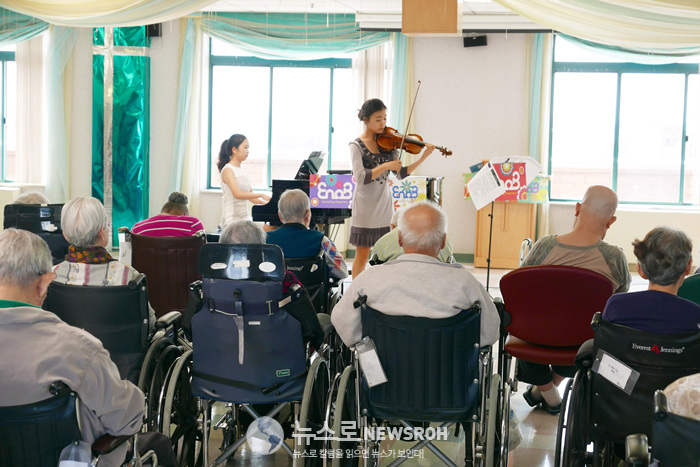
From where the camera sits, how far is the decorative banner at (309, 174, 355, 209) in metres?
6.67

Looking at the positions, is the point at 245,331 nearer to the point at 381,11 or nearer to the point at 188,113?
the point at 381,11

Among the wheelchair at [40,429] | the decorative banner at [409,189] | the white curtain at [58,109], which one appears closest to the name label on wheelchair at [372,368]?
the wheelchair at [40,429]

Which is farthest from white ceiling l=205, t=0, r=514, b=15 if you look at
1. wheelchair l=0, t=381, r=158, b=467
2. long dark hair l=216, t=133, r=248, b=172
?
wheelchair l=0, t=381, r=158, b=467

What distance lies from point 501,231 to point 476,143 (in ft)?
4.27

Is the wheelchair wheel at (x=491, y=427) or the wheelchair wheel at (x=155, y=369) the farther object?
the wheelchair wheel at (x=155, y=369)

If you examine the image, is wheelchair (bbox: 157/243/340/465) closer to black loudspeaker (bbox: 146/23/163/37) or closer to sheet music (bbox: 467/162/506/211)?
sheet music (bbox: 467/162/506/211)

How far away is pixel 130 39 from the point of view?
401 inches

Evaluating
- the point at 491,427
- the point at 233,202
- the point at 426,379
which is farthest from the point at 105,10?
the point at 491,427

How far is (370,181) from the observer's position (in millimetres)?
5551

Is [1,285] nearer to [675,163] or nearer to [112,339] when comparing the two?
[112,339]

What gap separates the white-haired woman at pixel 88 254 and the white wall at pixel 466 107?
281 inches

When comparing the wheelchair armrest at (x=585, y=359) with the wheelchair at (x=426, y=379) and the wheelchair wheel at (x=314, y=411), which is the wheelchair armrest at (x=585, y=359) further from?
the wheelchair wheel at (x=314, y=411)

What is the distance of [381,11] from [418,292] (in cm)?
729

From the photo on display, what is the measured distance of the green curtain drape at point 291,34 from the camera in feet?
32.5
